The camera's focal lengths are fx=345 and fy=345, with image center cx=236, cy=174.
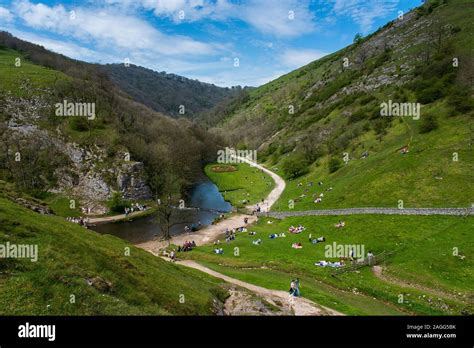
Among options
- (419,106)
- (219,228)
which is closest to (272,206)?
(219,228)

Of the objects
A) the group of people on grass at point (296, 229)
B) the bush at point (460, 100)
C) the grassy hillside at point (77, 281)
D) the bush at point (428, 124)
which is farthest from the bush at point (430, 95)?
the grassy hillside at point (77, 281)

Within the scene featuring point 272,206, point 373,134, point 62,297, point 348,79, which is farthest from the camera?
point 348,79

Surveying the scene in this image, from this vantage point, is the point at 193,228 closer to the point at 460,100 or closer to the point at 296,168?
the point at 296,168

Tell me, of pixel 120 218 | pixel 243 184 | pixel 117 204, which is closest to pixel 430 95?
pixel 243 184

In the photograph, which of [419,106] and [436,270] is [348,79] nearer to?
[419,106]

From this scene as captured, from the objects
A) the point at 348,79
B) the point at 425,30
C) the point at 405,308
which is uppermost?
the point at 425,30

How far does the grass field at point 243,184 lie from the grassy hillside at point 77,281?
75580 mm

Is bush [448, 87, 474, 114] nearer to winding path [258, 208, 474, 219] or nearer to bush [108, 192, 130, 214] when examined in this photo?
winding path [258, 208, 474, 219]

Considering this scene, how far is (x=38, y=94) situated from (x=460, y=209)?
141 metres

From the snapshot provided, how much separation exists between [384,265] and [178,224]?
2085 inches

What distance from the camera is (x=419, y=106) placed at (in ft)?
331

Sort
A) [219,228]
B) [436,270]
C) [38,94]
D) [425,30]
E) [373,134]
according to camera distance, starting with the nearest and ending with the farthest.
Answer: [436,270] → [219,228] → [373,134] → [38,94] → [425,30]

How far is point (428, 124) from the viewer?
85.2m

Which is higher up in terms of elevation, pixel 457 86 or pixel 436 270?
pixel 457 86
